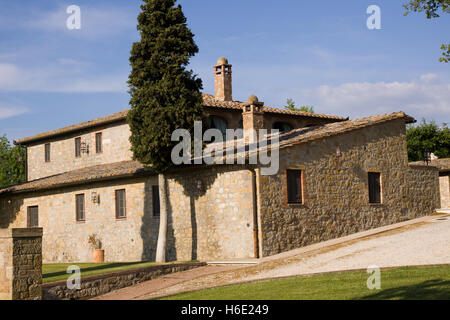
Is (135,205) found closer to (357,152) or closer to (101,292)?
(101,292)

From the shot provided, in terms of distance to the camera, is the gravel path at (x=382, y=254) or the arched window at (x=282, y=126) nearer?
the gravel path at (x=382, y=254)

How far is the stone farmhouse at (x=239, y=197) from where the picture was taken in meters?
18.3

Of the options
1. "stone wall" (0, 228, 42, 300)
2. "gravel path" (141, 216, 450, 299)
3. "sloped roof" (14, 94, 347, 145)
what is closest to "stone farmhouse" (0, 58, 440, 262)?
"sloped roof" (14, 94, 347, 145)

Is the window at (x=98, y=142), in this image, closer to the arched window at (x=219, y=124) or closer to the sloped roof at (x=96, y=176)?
the sloped roof at (x=96, y=176)

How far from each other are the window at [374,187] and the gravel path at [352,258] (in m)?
3.19

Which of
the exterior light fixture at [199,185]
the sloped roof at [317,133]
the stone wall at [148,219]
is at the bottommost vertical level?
the stone wall at [148,219]

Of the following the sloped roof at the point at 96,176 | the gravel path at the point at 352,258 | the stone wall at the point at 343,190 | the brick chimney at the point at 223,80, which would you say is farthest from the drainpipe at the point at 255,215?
the brick chimney at the point at 223,80

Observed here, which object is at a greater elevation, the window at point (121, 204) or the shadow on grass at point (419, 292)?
the window at point (121, 204)

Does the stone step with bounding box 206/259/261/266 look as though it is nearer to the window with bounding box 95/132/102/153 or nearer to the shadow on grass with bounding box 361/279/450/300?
the shadow on grass with bounding box 361/279/450/300

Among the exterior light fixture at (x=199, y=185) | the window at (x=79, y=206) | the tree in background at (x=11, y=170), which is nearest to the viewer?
the exterior light fixture at (x=199, y=185)

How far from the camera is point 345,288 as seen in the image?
37.1 ft
